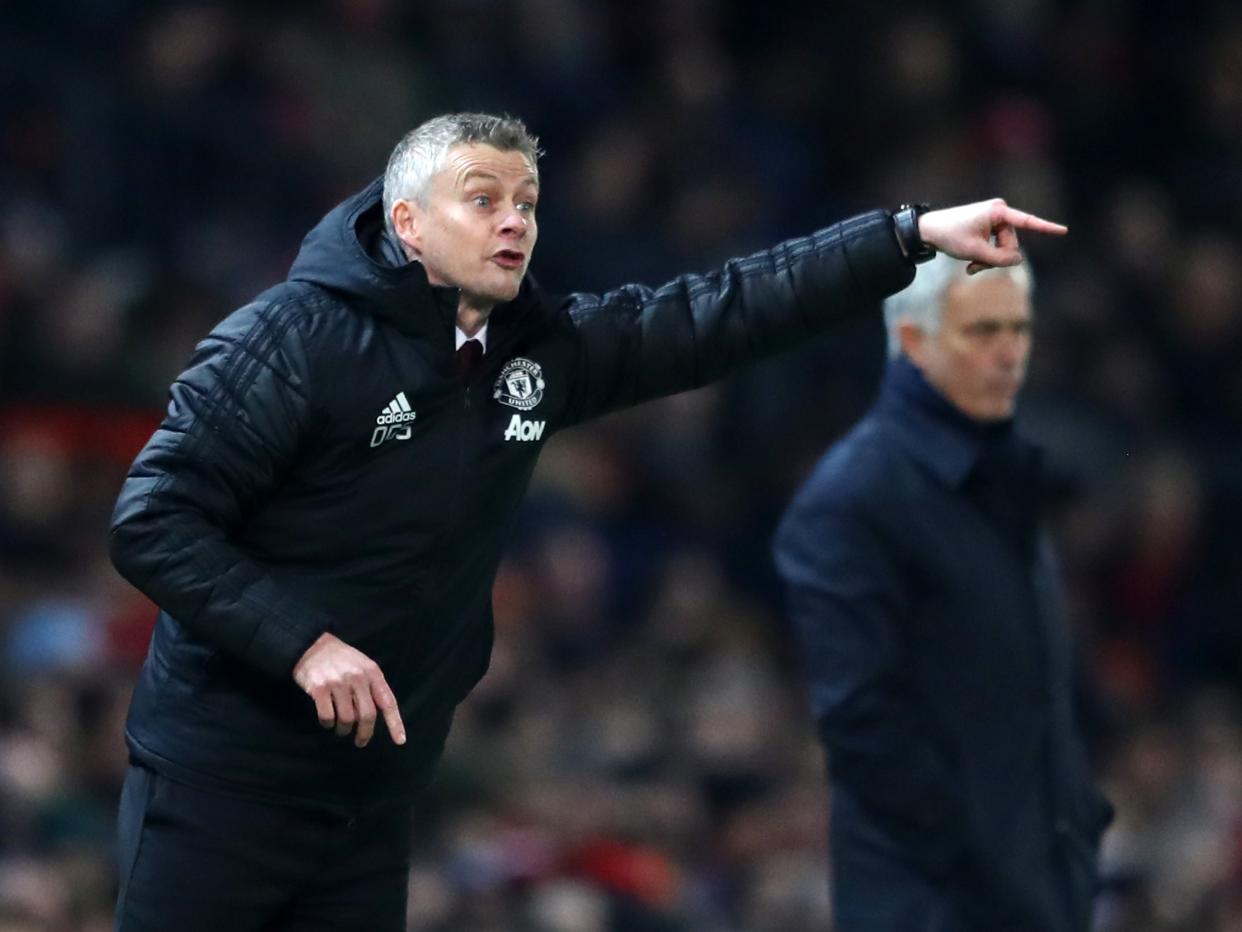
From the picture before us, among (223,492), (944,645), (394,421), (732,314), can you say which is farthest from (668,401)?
(223,492)

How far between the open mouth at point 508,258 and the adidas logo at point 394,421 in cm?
25

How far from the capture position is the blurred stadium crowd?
21.3 ft

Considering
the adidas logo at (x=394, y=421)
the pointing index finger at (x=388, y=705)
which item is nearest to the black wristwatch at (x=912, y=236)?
the adidas logo at (x=394, y=421)

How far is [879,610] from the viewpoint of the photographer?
3.93 meters

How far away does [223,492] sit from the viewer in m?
3.11

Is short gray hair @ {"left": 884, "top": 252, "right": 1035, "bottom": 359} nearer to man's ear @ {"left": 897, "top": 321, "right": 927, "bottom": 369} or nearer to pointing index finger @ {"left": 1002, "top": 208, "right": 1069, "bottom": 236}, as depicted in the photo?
man's ear @ {"left": 897, "top": 321, "right": 927, "bottom": 369}

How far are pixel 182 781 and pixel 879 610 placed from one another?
130cm

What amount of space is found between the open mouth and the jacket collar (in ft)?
3.52

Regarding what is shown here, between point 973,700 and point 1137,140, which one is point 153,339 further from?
point 1137,140

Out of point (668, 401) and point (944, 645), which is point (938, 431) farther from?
point (668, 401)

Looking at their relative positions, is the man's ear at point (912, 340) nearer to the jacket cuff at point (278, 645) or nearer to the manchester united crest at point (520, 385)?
the manchester united crest at point (520, 385)

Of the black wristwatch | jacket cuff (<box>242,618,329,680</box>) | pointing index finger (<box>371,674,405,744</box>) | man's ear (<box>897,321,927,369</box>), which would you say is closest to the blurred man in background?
man's ear (<box>897,321,927,369</box>)

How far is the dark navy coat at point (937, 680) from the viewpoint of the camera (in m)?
3.90

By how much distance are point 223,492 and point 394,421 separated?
0.86ft
